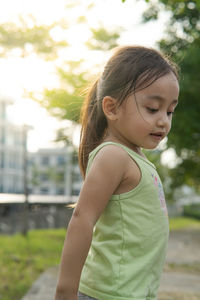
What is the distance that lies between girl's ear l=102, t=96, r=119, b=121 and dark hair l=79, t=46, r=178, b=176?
2cm

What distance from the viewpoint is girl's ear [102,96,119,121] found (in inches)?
64.2

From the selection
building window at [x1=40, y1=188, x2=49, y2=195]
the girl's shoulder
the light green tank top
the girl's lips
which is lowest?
building window at [x1=40, y1=188, x2=49, y2=195]

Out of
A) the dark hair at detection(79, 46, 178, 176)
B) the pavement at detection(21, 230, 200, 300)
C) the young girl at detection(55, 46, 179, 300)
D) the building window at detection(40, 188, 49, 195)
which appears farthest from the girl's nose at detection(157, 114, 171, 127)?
the building window at detection(40, 188, 49, 195)

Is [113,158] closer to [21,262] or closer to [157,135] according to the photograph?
[157,135]

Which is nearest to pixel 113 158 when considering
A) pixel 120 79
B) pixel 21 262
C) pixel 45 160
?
pixel 120 79

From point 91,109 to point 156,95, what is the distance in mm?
323

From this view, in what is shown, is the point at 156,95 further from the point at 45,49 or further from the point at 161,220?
the point at 45,49

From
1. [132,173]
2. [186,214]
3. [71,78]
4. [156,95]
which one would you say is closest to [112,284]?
[132,173]

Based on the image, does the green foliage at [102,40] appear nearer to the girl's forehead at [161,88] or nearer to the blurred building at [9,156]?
the girl's forehead at [161,88]

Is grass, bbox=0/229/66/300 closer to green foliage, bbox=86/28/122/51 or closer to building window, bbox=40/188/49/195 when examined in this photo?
green foliage, bbox=86/28/122/51

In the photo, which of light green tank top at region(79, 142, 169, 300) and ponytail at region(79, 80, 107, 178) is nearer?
light green tank top at region(79, 142, 169, 300)

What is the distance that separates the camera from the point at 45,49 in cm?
1026

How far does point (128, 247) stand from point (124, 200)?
14 centimetres

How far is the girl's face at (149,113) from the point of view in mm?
1577
